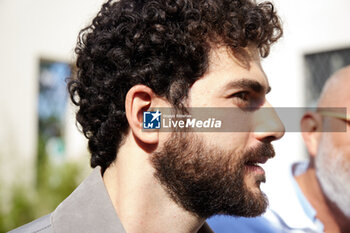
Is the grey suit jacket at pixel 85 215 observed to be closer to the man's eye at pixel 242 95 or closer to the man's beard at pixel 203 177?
the man's beard at pixel 203 177

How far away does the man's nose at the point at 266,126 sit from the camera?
194 centimetres

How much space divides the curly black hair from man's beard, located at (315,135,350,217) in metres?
1.48

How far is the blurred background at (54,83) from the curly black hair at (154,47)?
4.25 meters

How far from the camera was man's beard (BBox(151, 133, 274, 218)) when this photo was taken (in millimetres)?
1866

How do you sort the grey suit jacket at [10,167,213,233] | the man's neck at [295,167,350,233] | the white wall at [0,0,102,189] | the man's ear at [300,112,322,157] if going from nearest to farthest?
the grey suit jacket at [10,167,213,233] < the man's neck at [295,167,350,233] < the man's ear at [300,112,322,157] < the white wall at [0,0,102,189]

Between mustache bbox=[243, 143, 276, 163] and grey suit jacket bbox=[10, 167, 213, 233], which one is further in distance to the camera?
mustache bbox=[243, 143, 276, 163]

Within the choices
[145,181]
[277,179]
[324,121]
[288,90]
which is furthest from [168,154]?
[288,90]

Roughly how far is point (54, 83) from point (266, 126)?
6.41 meters

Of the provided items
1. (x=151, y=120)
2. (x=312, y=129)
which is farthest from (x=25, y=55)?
(x=151, y=120)

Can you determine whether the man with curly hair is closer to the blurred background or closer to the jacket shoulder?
the jacket shoulder

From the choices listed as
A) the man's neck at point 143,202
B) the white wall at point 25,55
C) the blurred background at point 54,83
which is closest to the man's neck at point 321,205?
the man's neck at point 143,202

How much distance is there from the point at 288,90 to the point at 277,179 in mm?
3918

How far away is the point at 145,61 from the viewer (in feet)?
6.49

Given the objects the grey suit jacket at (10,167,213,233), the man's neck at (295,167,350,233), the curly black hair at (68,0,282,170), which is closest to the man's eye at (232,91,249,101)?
the curly black hair at (68,0,282,170)
